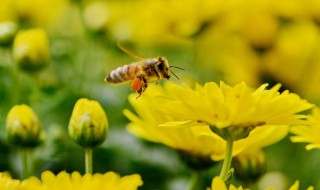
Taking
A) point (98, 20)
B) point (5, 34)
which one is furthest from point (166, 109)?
point (98, 20)

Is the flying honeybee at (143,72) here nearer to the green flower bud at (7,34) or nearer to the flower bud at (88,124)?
the flower bud at (88,124)

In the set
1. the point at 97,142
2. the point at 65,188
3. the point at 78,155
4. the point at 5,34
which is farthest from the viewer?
the point at 78,155

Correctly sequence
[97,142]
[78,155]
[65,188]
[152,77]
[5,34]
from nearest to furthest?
[65,188]
[97,142]
[152,77]
[5,34]
[78,155]

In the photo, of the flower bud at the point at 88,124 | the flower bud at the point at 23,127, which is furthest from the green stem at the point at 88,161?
the flower bud at the point at 23,127

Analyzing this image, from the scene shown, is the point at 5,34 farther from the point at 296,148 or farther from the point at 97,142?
the point at 296,148

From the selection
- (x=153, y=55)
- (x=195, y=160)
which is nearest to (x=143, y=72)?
(x=195, y=160)

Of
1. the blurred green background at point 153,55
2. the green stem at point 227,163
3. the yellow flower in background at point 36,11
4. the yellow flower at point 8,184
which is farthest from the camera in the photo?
the yellow flower in background at point 36,11

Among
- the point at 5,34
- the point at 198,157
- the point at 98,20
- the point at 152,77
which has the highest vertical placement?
the point at 98,20
